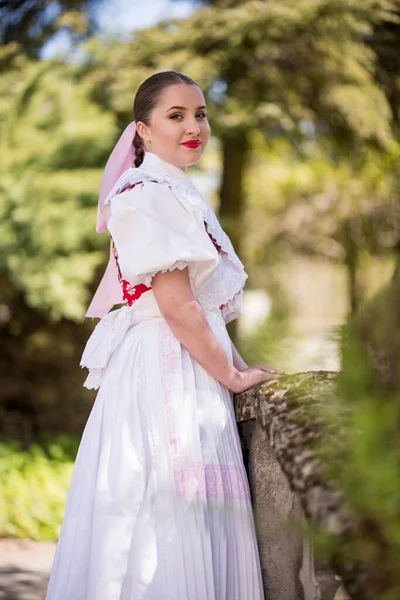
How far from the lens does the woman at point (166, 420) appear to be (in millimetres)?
1934

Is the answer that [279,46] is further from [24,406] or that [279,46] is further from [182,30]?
[24,406]

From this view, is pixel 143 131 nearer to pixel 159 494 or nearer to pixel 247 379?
pixel 247 379

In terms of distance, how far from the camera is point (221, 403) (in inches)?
82.9

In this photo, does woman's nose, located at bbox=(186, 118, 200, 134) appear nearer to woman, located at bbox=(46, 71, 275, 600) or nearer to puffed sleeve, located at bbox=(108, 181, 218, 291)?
woman, located at bbox=(46, 71, 275, 600)

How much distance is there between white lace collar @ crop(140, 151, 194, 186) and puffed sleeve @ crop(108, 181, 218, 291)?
162mm

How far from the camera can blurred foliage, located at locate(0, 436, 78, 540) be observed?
4.94m

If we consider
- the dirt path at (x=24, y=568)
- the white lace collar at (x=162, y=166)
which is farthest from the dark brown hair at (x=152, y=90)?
the dirt path at (x=24, y=568)

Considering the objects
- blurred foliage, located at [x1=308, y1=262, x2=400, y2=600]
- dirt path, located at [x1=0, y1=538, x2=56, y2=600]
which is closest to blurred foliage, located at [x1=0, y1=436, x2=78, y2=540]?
dirt path, located at [x1=0, y1=538, x2=56, y2=600]

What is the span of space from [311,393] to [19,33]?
581cm

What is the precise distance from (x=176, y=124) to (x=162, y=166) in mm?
131

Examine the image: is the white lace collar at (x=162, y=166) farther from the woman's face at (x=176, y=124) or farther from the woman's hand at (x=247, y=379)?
the woman's hand at (x=247, y=379)

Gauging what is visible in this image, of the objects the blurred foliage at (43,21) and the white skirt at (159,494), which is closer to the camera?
the white skirt at (159,494)

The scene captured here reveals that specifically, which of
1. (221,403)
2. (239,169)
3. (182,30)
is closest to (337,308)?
(239,169)

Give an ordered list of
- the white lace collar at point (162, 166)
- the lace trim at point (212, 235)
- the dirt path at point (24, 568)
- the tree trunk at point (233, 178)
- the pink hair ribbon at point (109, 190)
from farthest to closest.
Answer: the tree trunk at point (233, 178) → the dirt path at point (24, 568) → the pink hair ribbon at point (109, 190) → the white lace collar at point (162, 166) → the lace trim at point (212, 235)
